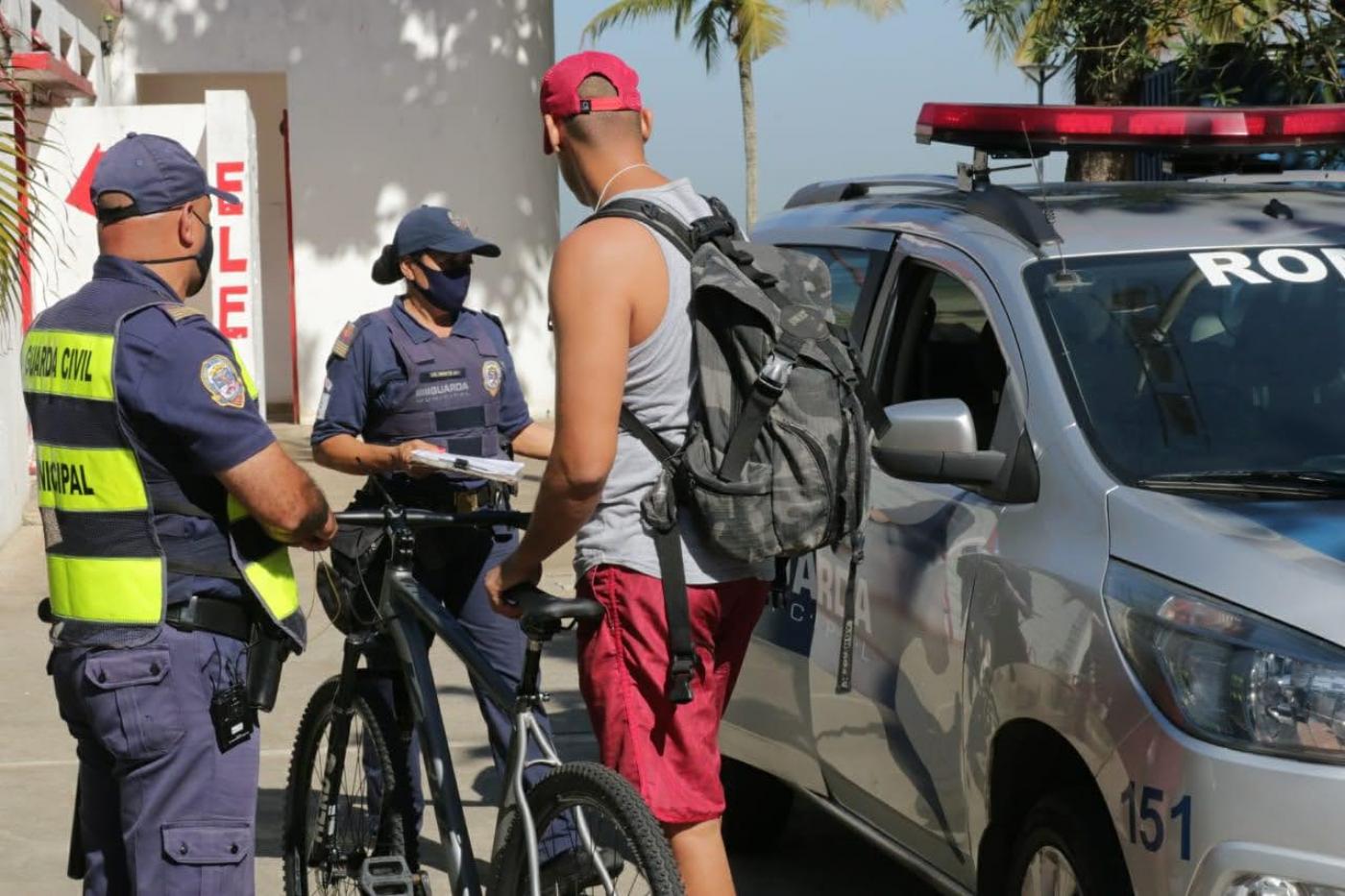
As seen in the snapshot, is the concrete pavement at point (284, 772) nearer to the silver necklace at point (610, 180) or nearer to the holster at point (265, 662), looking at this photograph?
the holster at point (265, 662)

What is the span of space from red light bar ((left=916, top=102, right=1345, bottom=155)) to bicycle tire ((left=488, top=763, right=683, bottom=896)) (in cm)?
198

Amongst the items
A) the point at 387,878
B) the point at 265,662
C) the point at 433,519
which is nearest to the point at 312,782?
the point at 387,878

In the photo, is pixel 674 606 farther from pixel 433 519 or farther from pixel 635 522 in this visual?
pixel 433 519

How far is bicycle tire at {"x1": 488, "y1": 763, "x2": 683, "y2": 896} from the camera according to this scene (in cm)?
313

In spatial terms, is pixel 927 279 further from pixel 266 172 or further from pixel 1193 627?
pixel 266 172

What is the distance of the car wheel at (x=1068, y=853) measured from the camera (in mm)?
3498

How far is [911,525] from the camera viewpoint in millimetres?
4344

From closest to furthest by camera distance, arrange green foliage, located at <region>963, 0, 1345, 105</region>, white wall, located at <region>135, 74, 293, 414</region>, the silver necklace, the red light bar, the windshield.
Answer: the silver necklace
the windshield
the red light bar
green foliage, located at <region>963, 0, 1345, 105</region>
white wall, located at <region>135, 74, 293, 414</region>

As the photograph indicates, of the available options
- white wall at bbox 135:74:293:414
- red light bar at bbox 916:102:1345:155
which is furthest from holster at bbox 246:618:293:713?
white wall at bbox 135:74:293:414

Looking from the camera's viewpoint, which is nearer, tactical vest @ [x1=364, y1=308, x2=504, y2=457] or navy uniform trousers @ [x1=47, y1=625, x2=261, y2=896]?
navy uniform trousers @ [x1=47, y1=625, x2=261, y2=896]

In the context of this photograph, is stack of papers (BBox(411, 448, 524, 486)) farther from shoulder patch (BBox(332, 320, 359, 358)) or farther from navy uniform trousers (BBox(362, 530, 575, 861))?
shoulder patch (BBox(332, 320, 359, 358))

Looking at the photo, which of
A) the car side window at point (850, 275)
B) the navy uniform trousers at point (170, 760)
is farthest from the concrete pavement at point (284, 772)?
the navy uniform trousers at point (170, 760)

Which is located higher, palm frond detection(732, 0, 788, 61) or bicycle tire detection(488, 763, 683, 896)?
palm frond detection(732, 0, 788, 61)

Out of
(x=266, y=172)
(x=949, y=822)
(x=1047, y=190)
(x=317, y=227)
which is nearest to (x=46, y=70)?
(x=317, y=227)
